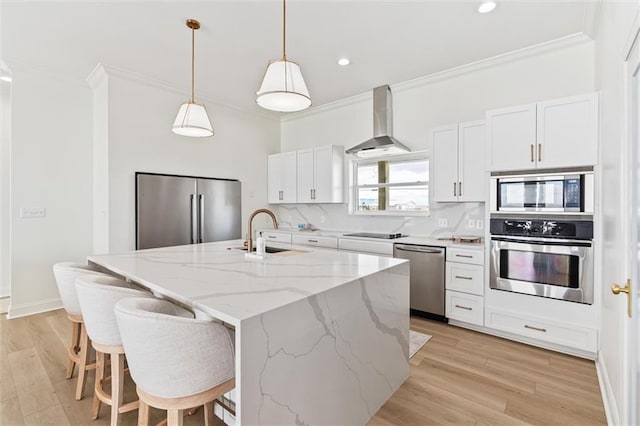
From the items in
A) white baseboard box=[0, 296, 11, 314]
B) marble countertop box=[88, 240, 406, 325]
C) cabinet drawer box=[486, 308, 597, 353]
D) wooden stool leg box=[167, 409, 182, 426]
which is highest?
marble countertop box=[88, 240, 406, 325]

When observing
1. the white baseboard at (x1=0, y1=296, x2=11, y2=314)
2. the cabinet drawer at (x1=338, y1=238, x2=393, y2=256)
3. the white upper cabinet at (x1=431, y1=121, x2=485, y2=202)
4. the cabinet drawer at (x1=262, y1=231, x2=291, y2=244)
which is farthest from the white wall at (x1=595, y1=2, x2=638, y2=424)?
the white baseboard at (x1=0, y1=296, x2=11, y2=314)

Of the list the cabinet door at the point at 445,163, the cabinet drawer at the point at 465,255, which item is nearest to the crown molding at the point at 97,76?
the cabinet door at the point at 445,163

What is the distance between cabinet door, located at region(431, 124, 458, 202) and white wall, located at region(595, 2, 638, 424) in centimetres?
126

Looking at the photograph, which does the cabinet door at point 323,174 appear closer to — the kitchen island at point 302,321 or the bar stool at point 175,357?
the kitchen island at point 302,321

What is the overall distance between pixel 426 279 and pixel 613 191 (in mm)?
1837

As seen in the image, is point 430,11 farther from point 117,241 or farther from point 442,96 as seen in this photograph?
point 117,241

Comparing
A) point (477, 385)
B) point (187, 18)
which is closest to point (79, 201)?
point (187, 18)

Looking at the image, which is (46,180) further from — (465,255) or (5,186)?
(465,255)

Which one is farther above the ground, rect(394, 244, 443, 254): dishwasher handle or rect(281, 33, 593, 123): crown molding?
rect(281, 33, 593, 123): crown molding

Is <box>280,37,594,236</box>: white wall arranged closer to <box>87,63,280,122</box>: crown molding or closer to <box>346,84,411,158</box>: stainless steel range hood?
<box>346,84,411,158</box>: stainless steel range hood

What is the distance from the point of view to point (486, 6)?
8.45 feet

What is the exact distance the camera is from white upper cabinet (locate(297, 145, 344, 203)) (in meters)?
4.74

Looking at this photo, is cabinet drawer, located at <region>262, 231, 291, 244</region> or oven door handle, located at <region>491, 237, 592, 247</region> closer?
oven door handle, located at <region>491, 237, 592, 247</region>

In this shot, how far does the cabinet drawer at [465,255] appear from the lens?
313 centimetres
